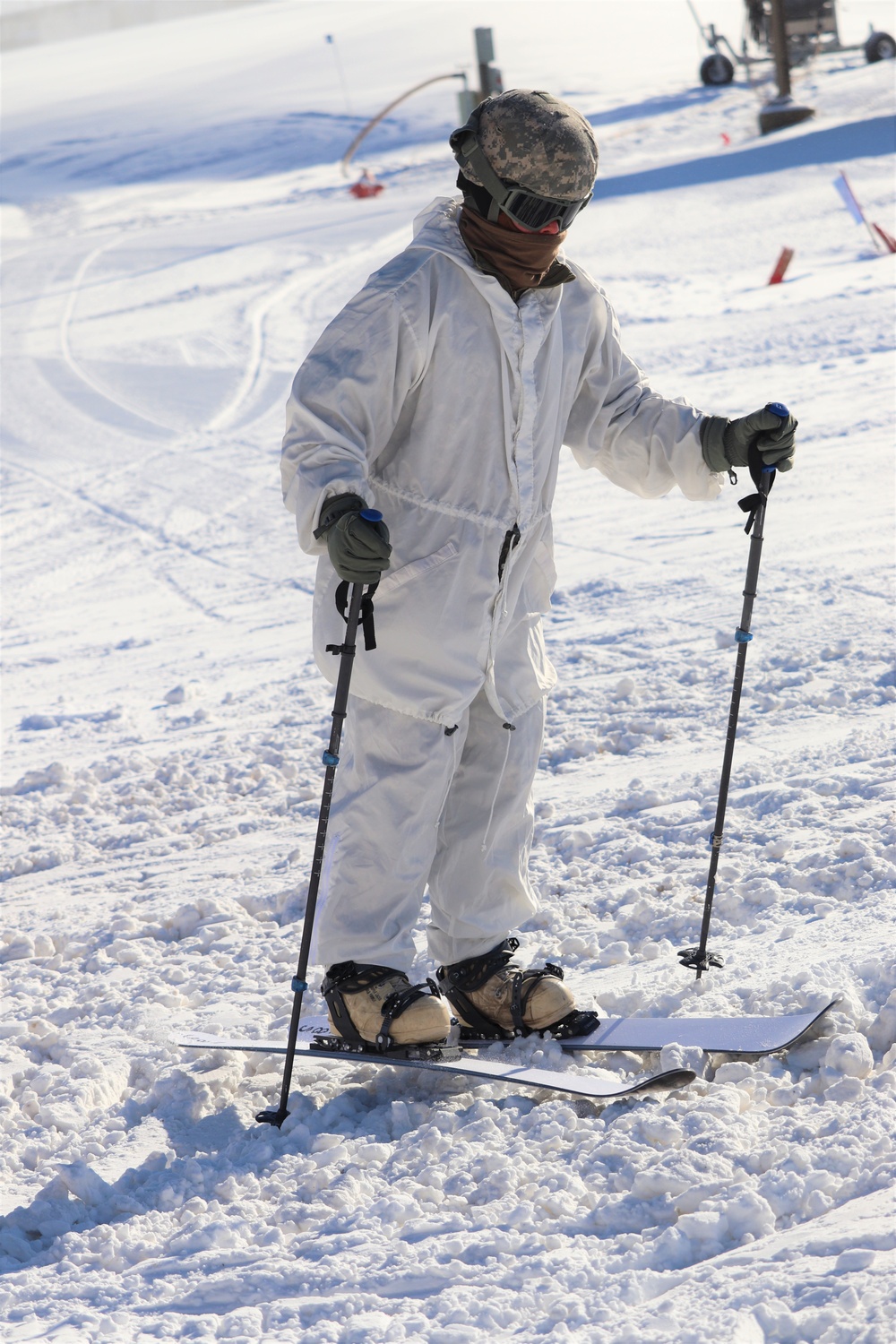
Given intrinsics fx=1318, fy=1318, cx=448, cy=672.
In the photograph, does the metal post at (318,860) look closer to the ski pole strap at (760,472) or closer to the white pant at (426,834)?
the white pant at (426,834)

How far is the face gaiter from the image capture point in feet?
8.28

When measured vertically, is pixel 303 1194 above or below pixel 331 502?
below

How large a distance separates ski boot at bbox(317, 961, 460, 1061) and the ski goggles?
1.55 meters

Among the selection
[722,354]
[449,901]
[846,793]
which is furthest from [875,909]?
[722,354]

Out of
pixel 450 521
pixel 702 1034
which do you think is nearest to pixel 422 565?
pixel 450 521

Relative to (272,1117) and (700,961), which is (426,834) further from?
(700,961)

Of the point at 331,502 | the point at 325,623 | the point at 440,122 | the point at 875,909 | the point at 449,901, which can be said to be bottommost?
the point at 875,909

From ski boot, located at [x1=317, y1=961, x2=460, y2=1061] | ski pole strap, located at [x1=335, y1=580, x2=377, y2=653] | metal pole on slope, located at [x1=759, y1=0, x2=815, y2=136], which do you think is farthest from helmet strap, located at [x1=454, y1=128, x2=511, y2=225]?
metal pole on slope, located at [x1=759, y1=0, x2=815, y2=136]

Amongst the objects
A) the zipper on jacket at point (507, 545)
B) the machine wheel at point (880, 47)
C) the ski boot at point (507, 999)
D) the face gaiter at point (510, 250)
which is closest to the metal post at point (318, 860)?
the zipper on jacket at point (507, 545)

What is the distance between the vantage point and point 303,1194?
241 centimetres

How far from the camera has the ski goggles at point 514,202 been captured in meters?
2.49

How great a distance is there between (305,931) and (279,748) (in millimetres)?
2005

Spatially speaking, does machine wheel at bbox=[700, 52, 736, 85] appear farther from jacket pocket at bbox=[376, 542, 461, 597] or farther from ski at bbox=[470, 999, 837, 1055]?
ski at bbox=[470, 999, 837, 1055]

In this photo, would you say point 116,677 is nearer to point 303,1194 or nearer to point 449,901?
point 449,901
